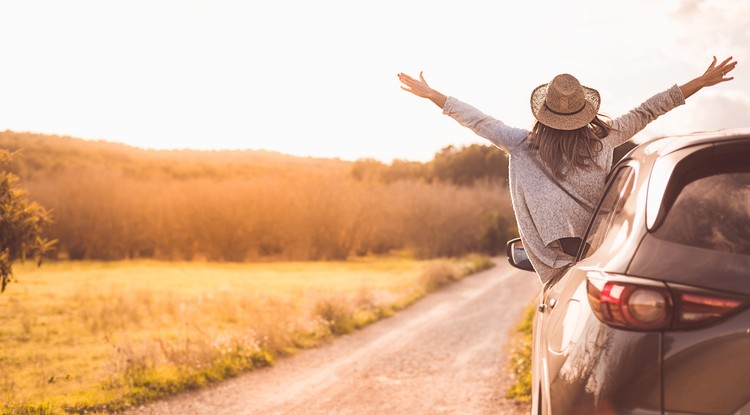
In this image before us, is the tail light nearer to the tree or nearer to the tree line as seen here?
the tree

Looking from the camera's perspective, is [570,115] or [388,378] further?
[388,378]

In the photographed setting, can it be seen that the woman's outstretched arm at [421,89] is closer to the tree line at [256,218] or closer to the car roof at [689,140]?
the car roof at [689,140]

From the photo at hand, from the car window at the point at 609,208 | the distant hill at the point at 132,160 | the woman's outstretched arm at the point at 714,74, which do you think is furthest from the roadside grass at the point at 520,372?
the distant hill at the point at 132,160

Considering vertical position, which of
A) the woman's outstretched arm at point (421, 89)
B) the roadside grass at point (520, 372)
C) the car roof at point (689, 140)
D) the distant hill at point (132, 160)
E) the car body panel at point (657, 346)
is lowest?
the roadside grass at point (520, 372)

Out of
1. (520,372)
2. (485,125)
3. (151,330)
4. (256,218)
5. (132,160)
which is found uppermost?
(132,160)

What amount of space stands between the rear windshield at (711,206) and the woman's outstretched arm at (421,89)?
7.45ft

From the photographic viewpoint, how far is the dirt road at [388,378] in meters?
9.15

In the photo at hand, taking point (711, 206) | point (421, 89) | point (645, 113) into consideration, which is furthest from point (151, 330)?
point (711, 206)

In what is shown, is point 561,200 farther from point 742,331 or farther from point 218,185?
point 218,185

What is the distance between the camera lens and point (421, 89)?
4855 mm

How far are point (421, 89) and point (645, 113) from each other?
1.27 metres

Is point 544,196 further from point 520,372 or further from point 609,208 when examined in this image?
point 520,372


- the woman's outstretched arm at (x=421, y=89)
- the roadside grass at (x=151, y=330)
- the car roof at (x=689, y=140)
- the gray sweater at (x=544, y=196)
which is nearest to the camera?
the car roof at (x=689, y=140)

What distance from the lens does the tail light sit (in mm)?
2275
